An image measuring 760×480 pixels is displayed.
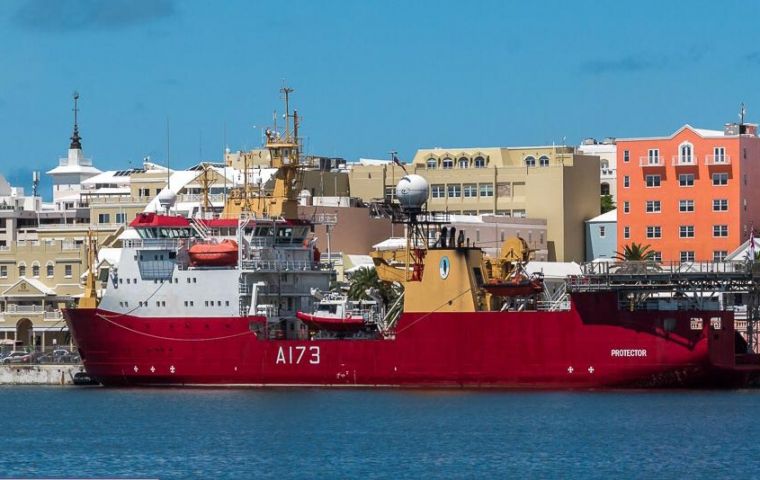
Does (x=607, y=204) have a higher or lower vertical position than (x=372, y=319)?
higher

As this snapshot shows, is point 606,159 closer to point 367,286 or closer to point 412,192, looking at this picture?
point 367,286

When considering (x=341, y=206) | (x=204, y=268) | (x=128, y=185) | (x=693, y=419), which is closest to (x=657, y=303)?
(x=693, y=419)

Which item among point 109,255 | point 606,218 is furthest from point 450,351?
point 606,218

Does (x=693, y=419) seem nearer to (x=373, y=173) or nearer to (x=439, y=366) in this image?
(x=439, y=366)

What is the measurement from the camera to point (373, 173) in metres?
125

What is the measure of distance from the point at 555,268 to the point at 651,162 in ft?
31.4

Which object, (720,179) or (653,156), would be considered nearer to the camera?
(720,179)

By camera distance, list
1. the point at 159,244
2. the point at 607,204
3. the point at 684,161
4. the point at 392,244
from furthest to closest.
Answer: the point at 607,204, the point at 684,161, the point at 392,244, the point at 159,244

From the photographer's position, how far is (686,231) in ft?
357

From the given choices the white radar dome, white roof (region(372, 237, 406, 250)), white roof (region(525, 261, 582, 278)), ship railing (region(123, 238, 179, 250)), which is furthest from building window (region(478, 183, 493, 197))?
ship railing (region(123, 238, 179, 250))

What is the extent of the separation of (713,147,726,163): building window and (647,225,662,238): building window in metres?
4.90

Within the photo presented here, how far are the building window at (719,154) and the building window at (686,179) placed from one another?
1689mm

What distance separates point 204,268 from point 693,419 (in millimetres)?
23114

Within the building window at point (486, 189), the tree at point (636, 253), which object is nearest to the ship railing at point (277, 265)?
the tree at point (636, 253)
